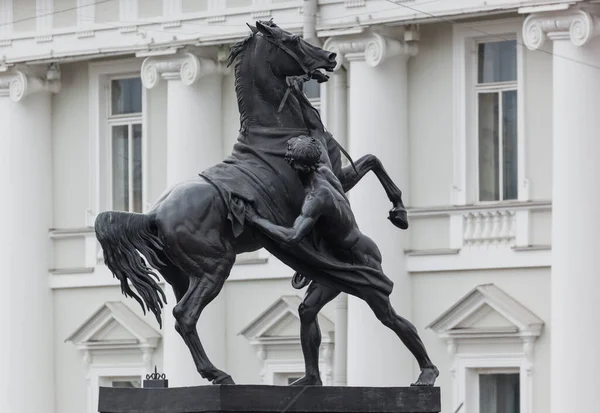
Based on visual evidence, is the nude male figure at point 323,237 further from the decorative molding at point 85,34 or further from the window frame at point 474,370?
the decorative molding at point 85,34

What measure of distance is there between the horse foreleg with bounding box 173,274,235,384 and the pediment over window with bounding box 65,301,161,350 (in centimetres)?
2041

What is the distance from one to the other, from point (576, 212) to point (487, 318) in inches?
95.4

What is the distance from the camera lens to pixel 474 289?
104 ft

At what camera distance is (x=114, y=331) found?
3594cm

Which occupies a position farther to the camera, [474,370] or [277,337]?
[277,337]

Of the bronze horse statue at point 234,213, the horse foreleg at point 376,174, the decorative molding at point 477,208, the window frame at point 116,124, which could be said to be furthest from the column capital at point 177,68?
the bronze horse statue at point 234,213

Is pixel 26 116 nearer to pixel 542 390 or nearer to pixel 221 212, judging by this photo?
pixel 542 390

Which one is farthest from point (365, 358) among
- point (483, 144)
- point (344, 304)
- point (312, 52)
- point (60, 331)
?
point (312, 52)

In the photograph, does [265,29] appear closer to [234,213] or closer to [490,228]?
[234,213]

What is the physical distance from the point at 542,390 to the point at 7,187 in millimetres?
9464

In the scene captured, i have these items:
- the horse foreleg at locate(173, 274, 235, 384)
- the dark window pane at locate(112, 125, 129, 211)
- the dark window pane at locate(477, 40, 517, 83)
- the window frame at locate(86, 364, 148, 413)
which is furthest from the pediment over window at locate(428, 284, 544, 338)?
the horse foreleg at locate(173, 274, 235, 384)

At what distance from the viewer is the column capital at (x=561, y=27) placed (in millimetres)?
29719

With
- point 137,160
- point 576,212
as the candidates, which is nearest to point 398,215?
point 576,212

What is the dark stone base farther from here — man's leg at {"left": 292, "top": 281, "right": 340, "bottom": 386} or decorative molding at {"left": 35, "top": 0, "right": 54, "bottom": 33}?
decorative molding at {"left": 35, "top": 0, "right": 54, "bottom": 33}
